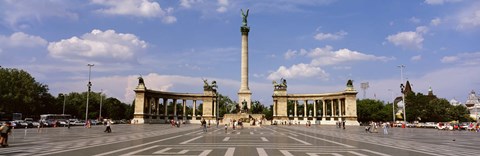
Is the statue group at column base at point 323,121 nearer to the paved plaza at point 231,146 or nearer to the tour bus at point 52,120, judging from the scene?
the tour bus at point 52,120

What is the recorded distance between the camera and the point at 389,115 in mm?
117812

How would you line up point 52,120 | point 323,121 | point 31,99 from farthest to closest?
1. point 323,121
2. point 31,99
3. point 52,120

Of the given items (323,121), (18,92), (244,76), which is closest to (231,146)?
Result: (18,92)

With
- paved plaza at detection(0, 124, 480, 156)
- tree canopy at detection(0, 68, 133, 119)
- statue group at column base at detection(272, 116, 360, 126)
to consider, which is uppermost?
tree canopy at detection(0, 68, 133, 119)

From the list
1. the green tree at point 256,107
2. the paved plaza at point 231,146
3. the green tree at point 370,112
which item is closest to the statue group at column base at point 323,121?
the green tree at point 256,107

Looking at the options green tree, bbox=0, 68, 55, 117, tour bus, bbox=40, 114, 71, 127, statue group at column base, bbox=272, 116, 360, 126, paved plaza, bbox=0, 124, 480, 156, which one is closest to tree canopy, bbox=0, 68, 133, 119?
green tree, bbox=0, 68, 55, 117

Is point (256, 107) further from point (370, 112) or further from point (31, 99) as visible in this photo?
point (31, 99)

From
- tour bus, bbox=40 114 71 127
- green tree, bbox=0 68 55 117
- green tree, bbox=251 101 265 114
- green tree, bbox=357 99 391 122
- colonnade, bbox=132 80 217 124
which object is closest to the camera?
tour bus, bbox=40 114 71 127

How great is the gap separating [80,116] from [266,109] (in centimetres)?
7563

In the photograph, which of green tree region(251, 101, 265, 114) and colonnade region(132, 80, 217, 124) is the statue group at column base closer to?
green tree region(251, 101, 265, 114)

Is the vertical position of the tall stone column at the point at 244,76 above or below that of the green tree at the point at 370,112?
above

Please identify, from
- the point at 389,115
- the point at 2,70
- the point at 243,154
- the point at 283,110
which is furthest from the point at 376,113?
the point at 243,154

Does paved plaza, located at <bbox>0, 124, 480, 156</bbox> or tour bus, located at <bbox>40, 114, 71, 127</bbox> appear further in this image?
tour bus, located at <bbox>40, 114, 71, 127</bbox>

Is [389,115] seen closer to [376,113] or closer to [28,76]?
[376,113]
